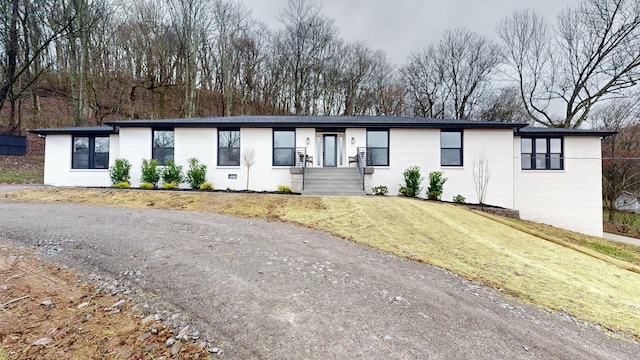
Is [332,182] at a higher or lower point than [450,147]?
lower

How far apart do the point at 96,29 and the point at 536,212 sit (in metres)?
29.4

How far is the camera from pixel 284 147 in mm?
13016

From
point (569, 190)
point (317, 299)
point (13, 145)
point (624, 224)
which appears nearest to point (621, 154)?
point (624, 224)

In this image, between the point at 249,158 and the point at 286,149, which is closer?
the point at 249,158

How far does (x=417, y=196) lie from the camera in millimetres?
12305

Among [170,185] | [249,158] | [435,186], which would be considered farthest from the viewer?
[249,158]

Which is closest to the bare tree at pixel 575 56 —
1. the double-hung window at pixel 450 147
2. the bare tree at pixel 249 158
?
the double-hung window at pixel 450 147

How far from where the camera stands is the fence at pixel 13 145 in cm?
1527

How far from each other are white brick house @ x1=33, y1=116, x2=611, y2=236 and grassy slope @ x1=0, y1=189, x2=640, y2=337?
8.33 ft

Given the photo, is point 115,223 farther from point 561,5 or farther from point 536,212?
point 561,5

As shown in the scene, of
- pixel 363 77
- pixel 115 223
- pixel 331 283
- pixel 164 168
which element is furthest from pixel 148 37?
pixel 331 283

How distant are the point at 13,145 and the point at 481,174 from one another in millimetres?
24894

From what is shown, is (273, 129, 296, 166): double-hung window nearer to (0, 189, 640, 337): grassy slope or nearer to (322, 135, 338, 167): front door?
(322, 135, 338, 167): front door

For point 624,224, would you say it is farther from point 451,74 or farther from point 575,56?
point 451,74
